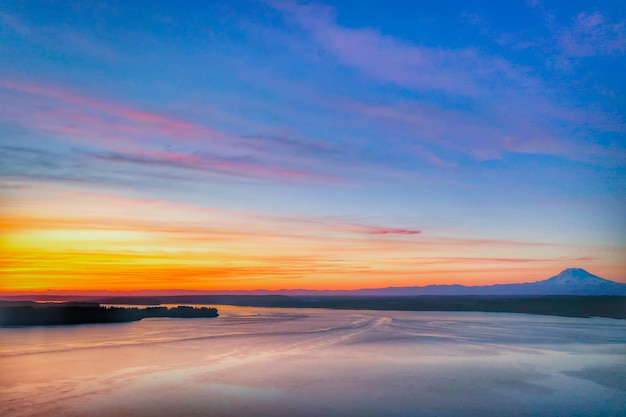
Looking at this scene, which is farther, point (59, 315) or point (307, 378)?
point (59, 315)

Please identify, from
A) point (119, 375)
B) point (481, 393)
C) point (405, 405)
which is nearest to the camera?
point (405, 405)

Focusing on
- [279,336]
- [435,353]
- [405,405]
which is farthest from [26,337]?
[405,405]

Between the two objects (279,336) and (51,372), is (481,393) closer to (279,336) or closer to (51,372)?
(51,372)

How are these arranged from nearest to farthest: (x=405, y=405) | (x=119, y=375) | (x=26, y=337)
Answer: (x=405, y=405) < (x=119, y=375) < (x=26, y=337)

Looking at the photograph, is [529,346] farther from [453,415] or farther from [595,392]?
[453,415]

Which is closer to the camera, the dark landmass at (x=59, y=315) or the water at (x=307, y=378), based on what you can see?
the water at (x=307, y=378)

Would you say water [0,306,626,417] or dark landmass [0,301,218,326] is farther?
dark landmass [0,301,218,326]

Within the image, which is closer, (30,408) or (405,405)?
(30,408)
